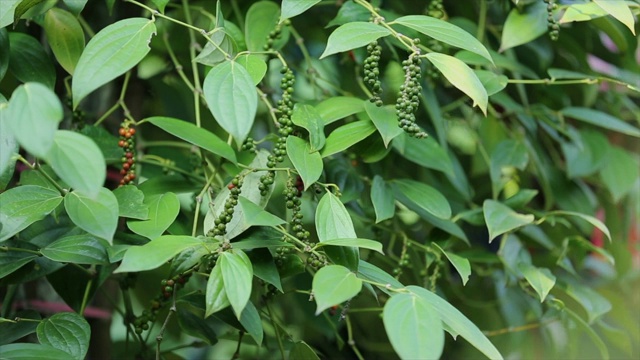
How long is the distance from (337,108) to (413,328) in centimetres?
26

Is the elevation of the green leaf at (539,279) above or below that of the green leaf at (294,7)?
below

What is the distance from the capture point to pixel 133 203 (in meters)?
0.55

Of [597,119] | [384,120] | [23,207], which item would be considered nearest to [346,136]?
[384,120]

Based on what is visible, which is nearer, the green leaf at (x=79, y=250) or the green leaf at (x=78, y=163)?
the green leaf at (x=78, y=163)

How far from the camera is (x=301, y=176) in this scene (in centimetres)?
53

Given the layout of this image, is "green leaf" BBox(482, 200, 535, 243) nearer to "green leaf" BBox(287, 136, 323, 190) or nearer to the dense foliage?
the dense foliage

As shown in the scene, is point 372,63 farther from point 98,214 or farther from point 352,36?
point 98,214

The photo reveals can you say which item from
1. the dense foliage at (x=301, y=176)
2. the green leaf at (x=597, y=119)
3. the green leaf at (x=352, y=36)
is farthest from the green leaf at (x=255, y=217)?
the green leaf at (x=597, y=119)

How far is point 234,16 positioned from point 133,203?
306mm

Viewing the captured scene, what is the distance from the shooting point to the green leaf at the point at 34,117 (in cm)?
38

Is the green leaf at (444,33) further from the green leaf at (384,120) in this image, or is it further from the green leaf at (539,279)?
the green leaf at (539,279)

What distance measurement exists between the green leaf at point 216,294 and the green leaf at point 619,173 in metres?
0.55

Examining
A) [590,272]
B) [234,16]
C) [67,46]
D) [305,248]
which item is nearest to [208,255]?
[305,248]

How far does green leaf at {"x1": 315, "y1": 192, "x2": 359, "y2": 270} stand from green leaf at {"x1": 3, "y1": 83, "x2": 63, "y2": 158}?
0.62ft
